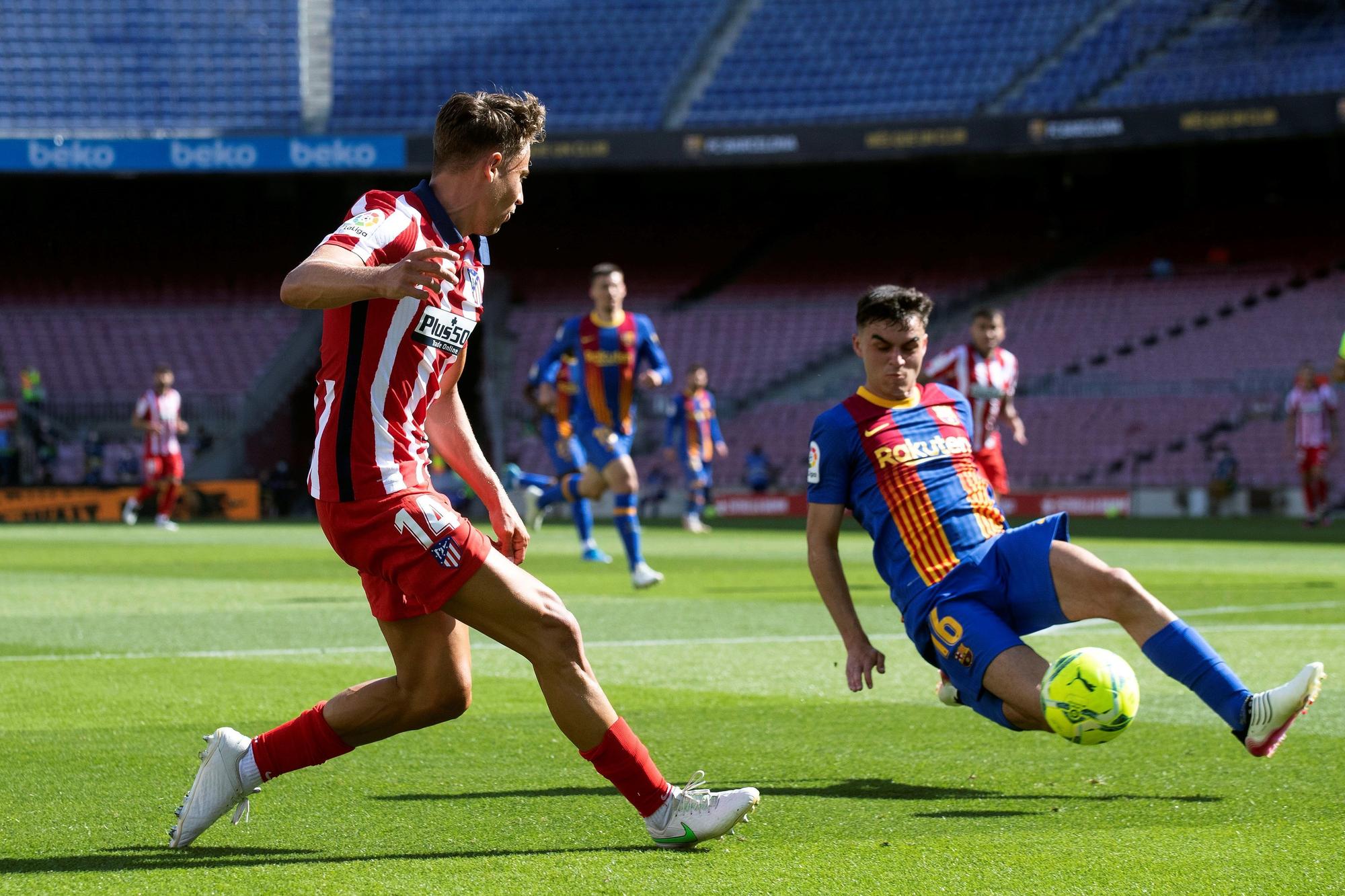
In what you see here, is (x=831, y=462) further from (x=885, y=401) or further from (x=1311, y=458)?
(x=1311, y=458)

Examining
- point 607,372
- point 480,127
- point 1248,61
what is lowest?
point 607,372

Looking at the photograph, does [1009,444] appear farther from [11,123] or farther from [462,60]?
[11,123]

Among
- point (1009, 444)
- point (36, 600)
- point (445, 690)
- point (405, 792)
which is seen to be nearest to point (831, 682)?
point (405, 792)

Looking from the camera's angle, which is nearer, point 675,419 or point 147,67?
point 675,419

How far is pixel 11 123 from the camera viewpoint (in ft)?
110

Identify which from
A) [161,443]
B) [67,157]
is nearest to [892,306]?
[161,443]

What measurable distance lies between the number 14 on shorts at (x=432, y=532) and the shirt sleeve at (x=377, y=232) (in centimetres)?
60

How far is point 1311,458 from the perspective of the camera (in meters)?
22.6

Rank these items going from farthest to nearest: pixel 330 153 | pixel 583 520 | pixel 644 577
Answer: pixel 330 153, pixel 583 520, pixel 644 577

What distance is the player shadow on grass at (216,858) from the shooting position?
377 centimetres

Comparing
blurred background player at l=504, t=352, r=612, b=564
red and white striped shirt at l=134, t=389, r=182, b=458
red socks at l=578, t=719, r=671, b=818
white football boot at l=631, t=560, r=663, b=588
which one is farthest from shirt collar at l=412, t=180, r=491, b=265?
red and white striped shirt at l=134, t=389, r=182, b=458

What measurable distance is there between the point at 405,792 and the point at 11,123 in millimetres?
32614

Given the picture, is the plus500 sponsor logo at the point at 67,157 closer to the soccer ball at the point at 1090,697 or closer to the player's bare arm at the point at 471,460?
the player's bare arm at the point at 471,460

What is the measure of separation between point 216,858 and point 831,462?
7.25 feet
